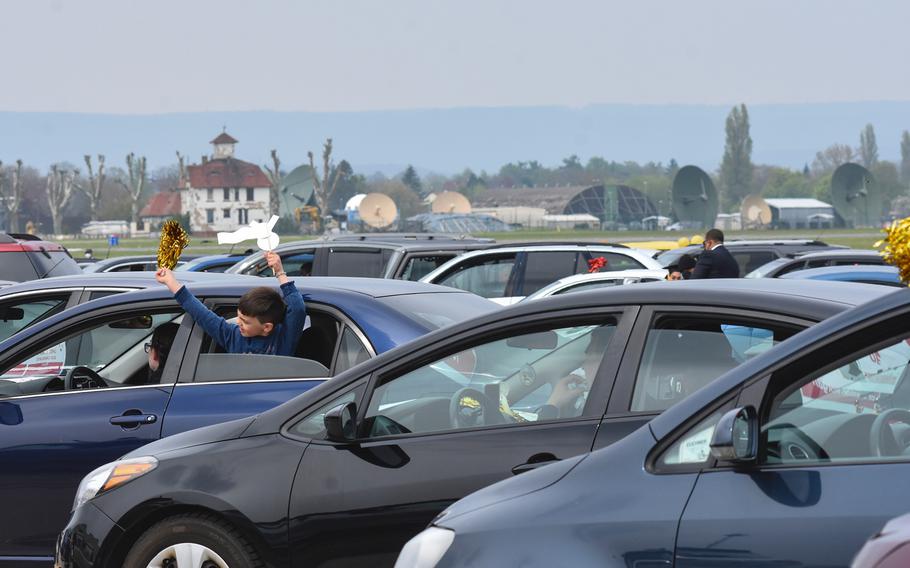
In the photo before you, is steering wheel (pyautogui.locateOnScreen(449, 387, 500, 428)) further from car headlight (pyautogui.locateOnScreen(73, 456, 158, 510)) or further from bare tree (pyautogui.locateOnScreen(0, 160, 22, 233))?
bare tree (pyautogui.locateOnScreen(0, 160, 22, 233))

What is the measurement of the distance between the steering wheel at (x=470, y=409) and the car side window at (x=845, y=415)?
165 centimetres

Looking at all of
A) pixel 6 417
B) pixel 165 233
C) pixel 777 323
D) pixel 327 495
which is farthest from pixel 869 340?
pixel 165 233

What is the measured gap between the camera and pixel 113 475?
539 centimetres

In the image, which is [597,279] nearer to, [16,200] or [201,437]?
[201,437]

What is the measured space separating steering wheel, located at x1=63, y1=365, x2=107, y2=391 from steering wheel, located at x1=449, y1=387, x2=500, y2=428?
8.24ft

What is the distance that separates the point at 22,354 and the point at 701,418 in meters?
4.35

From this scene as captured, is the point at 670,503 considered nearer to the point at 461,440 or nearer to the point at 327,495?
the point at 461,440

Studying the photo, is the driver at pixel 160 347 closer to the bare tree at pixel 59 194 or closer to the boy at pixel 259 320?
the boy at pixel 259 320

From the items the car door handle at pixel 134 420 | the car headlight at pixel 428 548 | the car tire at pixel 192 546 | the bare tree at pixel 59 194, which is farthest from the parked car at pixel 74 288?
the bare tree at pixel 59 194

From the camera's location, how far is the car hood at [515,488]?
3.62 meters

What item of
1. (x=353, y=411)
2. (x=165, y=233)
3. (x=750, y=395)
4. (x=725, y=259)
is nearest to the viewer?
(x=750, y=395)

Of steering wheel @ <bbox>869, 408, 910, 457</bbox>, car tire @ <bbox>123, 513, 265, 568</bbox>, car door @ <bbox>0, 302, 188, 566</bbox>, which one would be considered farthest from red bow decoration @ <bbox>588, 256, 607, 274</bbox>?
steering wheel @ <bbox>869, 408, 910, 457</bbox>

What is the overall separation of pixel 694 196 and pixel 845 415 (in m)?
104

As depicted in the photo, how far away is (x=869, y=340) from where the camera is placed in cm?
321
